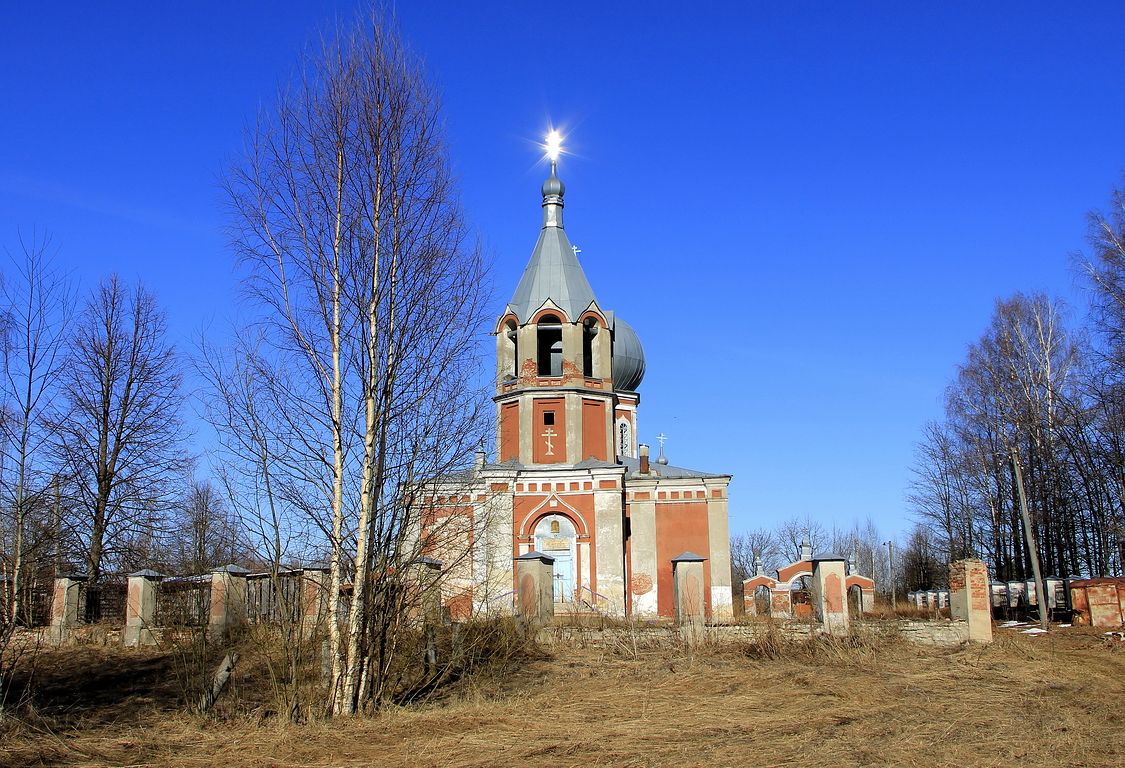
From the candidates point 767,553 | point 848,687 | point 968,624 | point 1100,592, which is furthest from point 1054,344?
point 767,553

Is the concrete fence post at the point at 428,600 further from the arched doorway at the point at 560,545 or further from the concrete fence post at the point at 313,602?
the arched doorway at the point at 560,545

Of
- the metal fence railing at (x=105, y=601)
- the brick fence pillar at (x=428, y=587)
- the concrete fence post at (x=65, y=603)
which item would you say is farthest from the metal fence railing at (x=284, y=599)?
the metal fence railing at (x=105, y=601)

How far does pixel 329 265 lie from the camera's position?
10773 millimetres

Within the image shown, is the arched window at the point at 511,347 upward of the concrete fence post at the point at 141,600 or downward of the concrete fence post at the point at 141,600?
upward

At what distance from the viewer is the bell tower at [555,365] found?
30109 millimetres

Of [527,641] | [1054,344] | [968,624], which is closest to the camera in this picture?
[527,641]

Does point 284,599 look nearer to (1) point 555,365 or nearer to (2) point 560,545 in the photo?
(2) point 560,545

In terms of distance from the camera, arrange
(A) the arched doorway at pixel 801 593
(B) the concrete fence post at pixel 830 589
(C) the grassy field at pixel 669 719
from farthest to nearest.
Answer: (A) the arched doorway at pixel 801 593 < (B) the concrete fence post at pixel 830 589 < (C) the grassy field at pixel 669 719

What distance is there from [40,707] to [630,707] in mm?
6654

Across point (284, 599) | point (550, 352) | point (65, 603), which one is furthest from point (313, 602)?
point (550, 352)

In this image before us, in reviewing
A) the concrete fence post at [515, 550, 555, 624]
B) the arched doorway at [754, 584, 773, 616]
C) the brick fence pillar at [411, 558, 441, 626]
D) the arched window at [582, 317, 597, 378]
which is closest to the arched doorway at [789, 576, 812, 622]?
the arched doorway at [754, 584, 773, 616]

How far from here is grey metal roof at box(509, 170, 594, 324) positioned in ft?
101

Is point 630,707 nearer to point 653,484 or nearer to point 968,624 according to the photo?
point 968,624

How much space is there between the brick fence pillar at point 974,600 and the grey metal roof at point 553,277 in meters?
15.5
